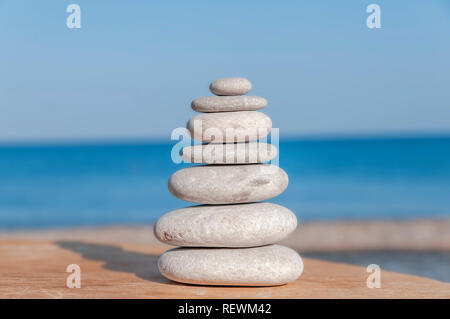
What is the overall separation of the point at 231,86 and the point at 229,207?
61.3 inches

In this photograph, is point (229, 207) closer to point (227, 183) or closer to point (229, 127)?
point (227, 183)

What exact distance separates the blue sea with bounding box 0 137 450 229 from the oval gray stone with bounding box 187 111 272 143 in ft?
39.5

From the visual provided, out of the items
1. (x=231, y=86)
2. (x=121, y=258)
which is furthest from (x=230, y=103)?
(x=121, y=258)

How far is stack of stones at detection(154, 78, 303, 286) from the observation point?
643 centimetres

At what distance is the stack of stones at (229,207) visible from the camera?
6434 mm

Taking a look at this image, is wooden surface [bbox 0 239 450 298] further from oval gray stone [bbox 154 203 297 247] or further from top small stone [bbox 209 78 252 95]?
top small stone [bbox 209 78 252 95]

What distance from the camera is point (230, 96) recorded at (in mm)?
6945

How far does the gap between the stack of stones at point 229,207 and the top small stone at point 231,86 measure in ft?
0.04

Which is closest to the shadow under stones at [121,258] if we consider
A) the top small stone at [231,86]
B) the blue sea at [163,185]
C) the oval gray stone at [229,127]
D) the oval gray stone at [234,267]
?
the oval gray stone at [234,267]

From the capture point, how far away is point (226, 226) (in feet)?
21.2

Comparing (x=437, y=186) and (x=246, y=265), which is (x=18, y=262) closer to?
(x=246, y=265)

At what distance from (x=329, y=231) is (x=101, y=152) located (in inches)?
1632

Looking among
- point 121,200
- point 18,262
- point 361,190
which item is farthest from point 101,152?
point 18,262

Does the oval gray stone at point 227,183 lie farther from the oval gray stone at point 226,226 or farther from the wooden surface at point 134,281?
the wooden surface at point 134,281
